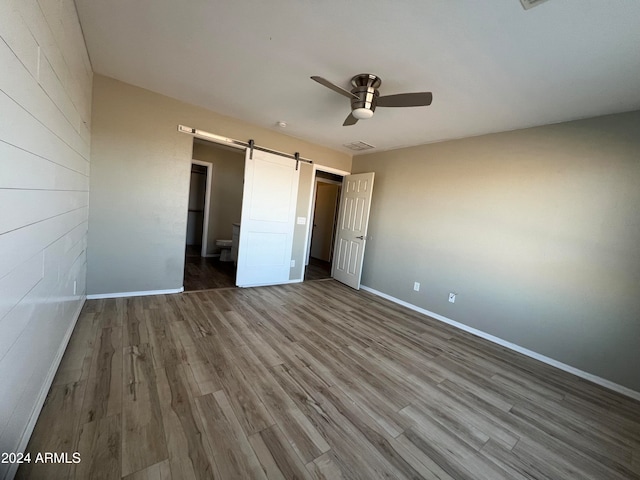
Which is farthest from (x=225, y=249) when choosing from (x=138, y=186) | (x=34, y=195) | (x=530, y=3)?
(x=530, y=3)

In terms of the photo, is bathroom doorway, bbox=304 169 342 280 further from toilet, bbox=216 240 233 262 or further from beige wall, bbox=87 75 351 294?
beige wall, bbox=87 75 351 294

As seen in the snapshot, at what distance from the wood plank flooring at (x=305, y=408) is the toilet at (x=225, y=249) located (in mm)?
2473

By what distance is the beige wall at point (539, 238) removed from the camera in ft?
7.09

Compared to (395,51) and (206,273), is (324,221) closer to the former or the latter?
(206,273)

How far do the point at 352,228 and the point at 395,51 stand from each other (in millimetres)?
2930

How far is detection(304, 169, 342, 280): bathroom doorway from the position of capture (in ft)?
19.9

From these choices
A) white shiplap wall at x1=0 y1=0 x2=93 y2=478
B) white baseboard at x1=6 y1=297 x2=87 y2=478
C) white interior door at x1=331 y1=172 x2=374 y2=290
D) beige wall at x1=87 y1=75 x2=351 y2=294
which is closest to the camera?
white shiplap wall at x1=0 y1=0 x2=93 y2=478

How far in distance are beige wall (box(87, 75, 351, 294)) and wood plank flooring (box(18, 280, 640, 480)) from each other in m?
0.46

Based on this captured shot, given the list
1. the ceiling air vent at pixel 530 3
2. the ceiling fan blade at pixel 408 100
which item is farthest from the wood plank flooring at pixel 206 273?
the ceiling air vent at pixel 530 3

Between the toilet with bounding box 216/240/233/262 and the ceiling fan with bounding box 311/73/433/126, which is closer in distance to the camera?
the ceiling fan with bounding box 311/73/433/126

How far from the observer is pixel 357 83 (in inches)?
81.7

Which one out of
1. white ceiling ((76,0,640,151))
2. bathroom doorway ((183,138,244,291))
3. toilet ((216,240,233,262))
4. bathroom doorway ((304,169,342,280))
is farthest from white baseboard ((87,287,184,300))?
bathroom doorway ((304,169,342,280))

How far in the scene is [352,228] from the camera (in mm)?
4422

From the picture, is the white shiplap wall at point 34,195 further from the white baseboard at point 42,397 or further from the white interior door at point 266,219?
the white interior door at point 266,219
